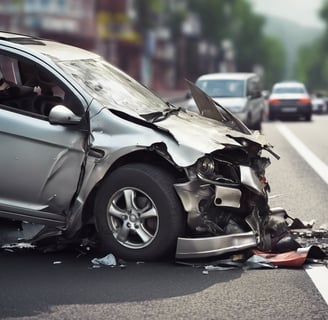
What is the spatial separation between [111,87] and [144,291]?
77.8 inches

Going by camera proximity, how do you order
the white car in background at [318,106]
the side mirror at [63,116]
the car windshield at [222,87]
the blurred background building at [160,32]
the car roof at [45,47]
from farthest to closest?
the blurred background building at [160,32] < the white car in background at [318,106] < the car windshield at [222,87] < the car roof at [45,47] < the side mirror at [63,116]

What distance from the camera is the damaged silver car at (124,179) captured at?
19.5 feet

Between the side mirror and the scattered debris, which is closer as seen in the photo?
the side mirror

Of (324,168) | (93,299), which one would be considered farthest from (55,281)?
(324,168)

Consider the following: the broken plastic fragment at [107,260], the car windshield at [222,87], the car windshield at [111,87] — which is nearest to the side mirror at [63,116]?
the car windshield at [111,87]

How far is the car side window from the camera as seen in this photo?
6829mm

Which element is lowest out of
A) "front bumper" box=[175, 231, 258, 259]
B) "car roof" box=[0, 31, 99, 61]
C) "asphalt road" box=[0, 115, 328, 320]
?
"asphalt road" box=[0, 115, 328, 320]

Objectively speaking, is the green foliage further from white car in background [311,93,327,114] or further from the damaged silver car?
the damaged silver car

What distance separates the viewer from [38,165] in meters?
6.07

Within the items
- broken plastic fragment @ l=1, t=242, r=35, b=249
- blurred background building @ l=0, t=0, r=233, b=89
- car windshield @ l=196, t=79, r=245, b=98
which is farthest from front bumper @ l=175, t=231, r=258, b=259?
blurred background building @ l=0, t=0, r=233, b=89

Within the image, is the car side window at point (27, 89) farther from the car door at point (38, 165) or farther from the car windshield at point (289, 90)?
the car windshield at point (289, 90)

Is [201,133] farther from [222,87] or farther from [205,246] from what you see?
[222,87]

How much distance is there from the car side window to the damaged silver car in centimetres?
40

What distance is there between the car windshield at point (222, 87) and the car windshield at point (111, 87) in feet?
46.8
